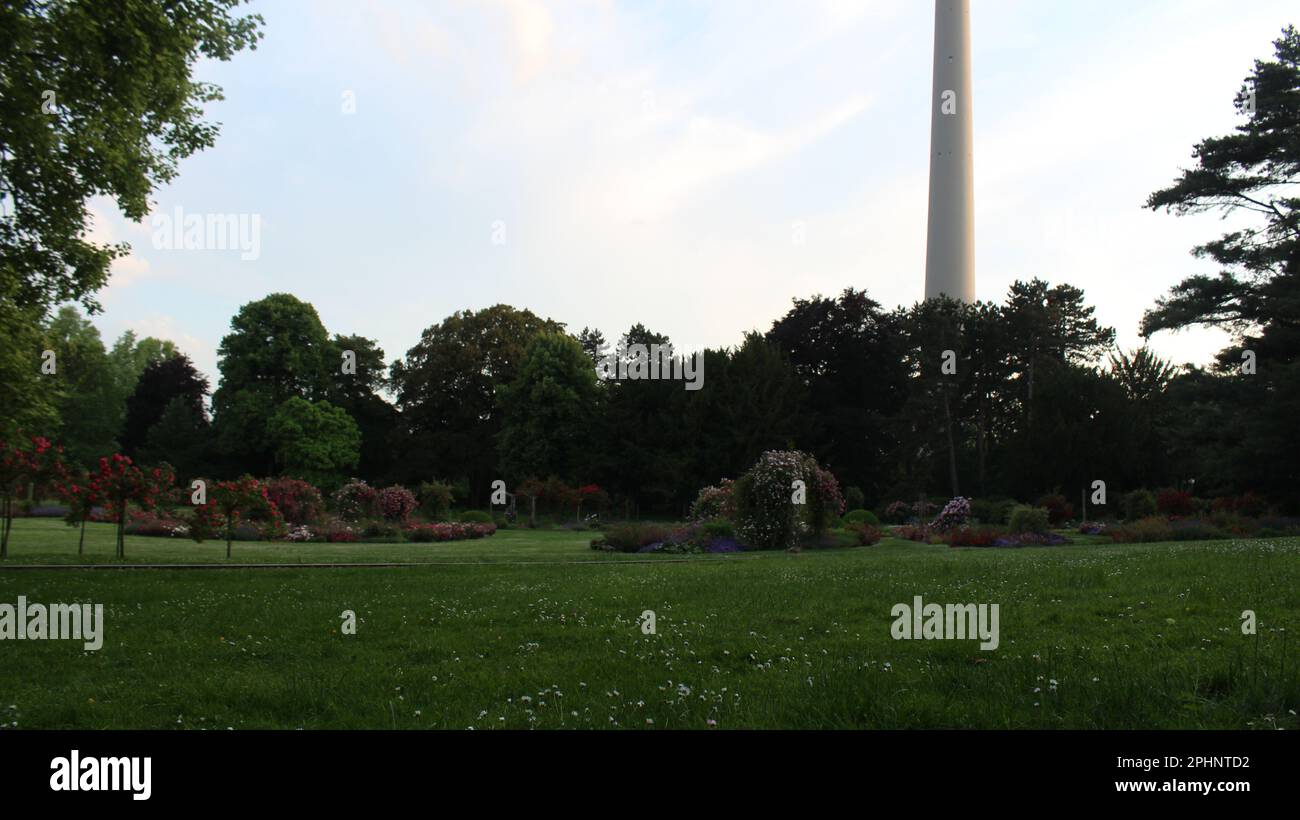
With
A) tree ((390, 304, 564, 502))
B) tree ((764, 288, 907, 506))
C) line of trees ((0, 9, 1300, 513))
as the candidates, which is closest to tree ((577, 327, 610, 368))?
line of trees ((0, 9, 1300, 513))

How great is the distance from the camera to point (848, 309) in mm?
50281

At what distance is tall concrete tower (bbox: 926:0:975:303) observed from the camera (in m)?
58.5

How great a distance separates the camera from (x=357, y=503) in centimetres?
3328

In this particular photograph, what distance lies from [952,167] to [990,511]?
36.0 metres

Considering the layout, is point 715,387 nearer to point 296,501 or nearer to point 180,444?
point 296,501

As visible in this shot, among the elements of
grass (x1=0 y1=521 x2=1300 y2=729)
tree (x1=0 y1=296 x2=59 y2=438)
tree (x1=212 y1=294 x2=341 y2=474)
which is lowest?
grass (x1=0 y1=521 x2=1300 y2=729)

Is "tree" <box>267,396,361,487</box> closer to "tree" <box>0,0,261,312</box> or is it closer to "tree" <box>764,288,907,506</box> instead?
"tree" <box>764,288,907,506</box>

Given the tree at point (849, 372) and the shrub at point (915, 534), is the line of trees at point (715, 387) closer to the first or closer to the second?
the tree at point (849, 372)

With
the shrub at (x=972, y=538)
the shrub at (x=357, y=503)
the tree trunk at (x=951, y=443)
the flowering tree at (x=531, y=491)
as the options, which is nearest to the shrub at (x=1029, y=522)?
the shrub at (x=972, y=538)

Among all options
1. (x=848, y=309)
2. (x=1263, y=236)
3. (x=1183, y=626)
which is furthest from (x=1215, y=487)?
(x=1183, y=626)

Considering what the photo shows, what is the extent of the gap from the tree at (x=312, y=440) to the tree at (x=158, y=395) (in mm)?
11372

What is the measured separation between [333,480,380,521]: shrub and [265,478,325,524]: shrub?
1.40m
